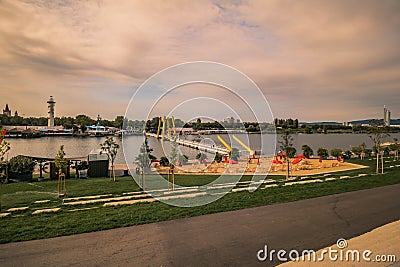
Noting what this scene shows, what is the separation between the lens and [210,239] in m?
6.01

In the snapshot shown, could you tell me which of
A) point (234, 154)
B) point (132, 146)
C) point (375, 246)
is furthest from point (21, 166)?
point (375, 246)

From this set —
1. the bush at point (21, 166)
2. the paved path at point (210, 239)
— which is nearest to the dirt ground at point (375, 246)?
the paved path at point (210, 239)

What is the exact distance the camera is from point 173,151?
14.4 metres

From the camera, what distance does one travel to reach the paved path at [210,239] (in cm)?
507

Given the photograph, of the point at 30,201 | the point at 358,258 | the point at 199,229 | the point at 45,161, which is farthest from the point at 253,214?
the point at 45,161

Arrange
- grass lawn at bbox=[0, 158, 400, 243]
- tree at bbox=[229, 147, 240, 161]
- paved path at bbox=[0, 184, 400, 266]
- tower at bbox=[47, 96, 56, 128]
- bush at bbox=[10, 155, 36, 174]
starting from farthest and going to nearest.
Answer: tower at bbox=[47, 96, 56, 128], tree at bbox=[229, 147, 240, 161], bush at bbox=[10, 155, 36, 174], grass lawn at bbox=[0, 158, 400, 243], paved path at bbox=[0, 184, 400, 266]

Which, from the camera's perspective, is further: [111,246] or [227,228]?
[227,228]

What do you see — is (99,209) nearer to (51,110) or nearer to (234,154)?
(234,154)

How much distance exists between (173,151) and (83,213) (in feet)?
21.9

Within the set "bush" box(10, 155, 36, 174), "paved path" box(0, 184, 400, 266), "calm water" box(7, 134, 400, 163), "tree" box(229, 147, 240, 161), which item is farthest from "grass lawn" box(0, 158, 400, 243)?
"tree" box(229, 147, 240, 161)

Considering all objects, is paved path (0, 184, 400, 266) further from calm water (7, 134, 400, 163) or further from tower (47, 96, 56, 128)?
tower (47, 96, 56, 128)

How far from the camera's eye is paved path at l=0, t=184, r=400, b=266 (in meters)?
5.07

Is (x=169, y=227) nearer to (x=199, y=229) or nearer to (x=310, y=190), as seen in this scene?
Answer: (x=199, y=229)

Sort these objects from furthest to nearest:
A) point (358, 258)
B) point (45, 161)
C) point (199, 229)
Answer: point (45, 161), point (199, 229), point (358, 258)
